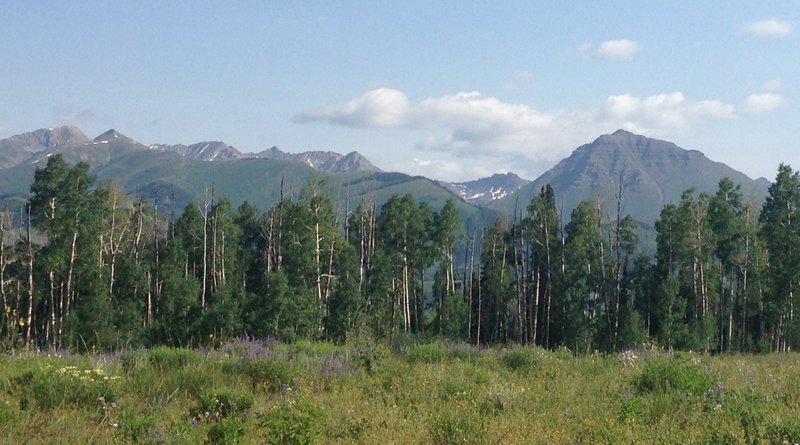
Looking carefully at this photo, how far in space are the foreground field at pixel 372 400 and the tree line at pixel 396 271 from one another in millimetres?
29910

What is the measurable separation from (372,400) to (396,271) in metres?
55.4

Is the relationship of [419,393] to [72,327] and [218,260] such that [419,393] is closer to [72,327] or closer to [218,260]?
[72,327]

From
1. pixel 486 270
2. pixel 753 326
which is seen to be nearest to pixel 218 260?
pixel 486 270

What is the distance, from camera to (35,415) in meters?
7.81

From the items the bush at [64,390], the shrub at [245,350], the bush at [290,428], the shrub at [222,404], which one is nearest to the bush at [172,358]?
the shrub at [245,350]

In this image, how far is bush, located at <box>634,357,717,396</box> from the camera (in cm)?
948

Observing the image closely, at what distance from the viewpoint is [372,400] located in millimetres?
9344

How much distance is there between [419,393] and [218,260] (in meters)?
58.0

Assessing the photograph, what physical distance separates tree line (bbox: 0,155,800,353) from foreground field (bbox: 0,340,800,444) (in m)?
29.9

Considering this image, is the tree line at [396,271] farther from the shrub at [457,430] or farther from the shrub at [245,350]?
the shrub at [457,430]

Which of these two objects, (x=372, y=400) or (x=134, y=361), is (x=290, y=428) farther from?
(x=134, y=361)

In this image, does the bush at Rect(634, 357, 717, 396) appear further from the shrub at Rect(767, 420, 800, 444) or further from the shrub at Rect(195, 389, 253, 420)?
the shrub at Rect(195, 389, 253, 420)

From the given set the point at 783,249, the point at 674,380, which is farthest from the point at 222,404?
the point at 783,249

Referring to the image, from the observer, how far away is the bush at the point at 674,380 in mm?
9484
